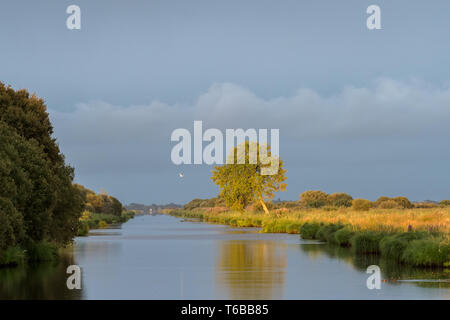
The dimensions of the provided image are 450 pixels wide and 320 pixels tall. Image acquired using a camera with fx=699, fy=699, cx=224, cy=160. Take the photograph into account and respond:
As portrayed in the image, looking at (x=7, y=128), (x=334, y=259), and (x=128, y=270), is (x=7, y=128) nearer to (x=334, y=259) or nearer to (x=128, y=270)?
(x=128, y=270)

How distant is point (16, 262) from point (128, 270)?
4707 mm

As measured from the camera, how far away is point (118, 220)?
127188 mm

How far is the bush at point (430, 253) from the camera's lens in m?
27.2

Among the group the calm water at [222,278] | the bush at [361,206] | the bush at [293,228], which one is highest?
the bush at [361,206]

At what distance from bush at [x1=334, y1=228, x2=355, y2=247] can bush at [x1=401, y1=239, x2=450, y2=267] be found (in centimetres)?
1458

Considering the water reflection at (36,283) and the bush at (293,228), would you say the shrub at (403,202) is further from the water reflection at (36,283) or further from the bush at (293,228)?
the water reflection at (36,283)

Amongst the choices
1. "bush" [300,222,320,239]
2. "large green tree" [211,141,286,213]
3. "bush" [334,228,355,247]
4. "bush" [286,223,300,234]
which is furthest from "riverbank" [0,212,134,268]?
"large green tree" [211,141,286,213]

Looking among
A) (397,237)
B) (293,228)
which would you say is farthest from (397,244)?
(293,228)

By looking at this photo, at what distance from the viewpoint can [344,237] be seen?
141ft

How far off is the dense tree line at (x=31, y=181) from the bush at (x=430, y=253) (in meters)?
15.6

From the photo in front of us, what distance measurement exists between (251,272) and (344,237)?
18.2 m

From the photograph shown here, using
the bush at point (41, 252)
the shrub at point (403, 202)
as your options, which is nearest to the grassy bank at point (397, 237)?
the bush at point (41, 252)

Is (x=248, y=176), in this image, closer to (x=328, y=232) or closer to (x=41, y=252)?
(x=328, y=232)
